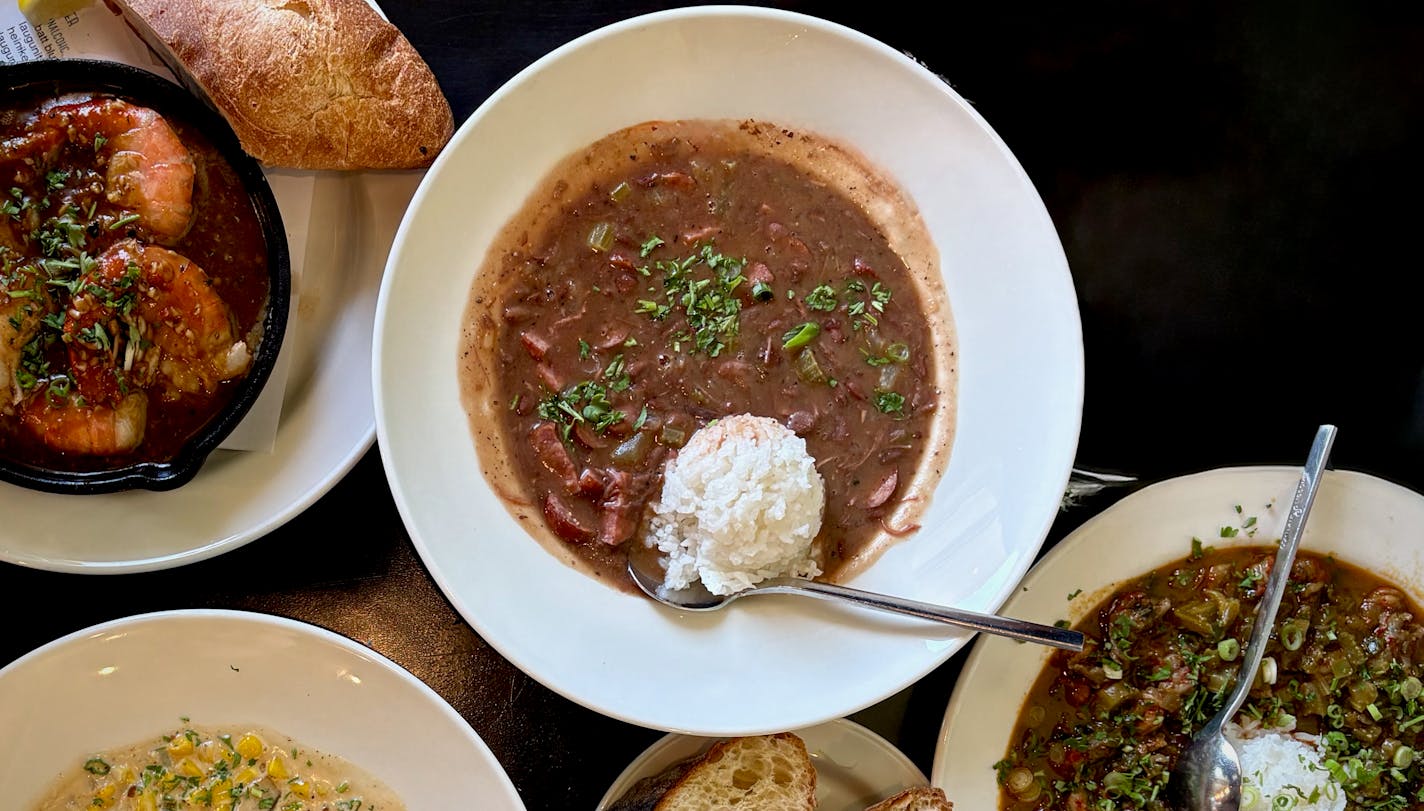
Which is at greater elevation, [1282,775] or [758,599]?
[758,599]

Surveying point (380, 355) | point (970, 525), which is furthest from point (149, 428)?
point (970, 525)

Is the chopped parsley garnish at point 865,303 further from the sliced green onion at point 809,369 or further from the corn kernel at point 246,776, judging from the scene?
Result: the corn kernel at point 246,776

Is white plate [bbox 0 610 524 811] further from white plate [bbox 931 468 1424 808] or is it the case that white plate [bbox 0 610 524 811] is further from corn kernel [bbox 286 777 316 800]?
white plate [bbox 931 468 1424 808]

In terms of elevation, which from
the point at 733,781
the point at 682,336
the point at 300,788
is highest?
the point at 682,336

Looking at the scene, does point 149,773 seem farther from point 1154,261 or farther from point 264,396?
point 1154,261

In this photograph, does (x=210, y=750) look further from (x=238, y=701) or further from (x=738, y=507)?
(x=738, y=507)

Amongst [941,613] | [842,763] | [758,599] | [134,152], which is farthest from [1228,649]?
[134,152]

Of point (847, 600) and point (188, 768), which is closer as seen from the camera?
point (847, 600)
